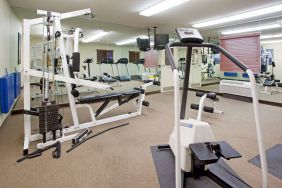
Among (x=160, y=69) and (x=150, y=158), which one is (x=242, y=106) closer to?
(x=160, y=69)

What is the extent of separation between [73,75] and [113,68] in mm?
2967

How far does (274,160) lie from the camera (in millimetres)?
2047

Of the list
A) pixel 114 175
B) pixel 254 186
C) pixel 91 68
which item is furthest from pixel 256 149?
pixel 91 68

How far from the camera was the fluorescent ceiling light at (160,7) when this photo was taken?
152 inches

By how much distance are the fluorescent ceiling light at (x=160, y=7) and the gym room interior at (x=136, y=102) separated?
4cm

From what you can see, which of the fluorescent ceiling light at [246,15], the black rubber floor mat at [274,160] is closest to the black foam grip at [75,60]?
the black rubber floor mat at [274,160]

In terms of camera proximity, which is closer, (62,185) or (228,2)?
(62,185)

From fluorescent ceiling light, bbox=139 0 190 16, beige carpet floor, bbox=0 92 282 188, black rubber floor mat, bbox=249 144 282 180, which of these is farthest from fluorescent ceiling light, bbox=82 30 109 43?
black rubber floor mat, bbox=249 144 282 180

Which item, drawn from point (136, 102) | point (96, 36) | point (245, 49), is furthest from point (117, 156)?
point (245, 49)

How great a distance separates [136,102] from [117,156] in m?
1.94

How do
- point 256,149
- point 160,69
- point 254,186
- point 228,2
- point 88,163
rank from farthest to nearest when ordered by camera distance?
point 160,69 < point 228,2 < point 256,149 < point 88,163 < point 254,186

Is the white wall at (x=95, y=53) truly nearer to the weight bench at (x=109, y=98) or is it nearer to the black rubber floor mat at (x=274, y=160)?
the weight bench at (x=109, y=98)

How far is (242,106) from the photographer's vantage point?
464 centimetres

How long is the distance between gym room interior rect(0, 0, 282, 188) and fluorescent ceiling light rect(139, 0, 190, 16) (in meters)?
0.04
